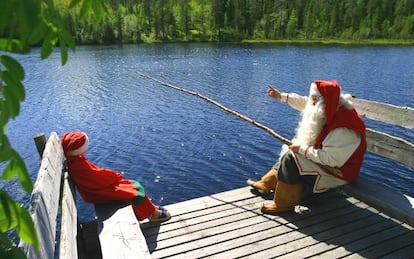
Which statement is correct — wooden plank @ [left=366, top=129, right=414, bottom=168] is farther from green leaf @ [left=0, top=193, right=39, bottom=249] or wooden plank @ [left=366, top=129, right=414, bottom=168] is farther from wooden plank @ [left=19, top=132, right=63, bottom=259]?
green leaf @ [left=0, top=193, right=39, bottom=249]

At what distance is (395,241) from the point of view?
4742 mm

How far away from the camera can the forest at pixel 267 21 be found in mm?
98494

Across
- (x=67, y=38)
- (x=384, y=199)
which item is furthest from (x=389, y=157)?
(x=67, y=38)

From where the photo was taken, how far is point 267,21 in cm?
10975

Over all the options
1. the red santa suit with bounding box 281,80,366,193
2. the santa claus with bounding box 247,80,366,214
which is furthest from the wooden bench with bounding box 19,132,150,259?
the red santa suit with bounding box 281,80,366,193

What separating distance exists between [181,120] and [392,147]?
13.6 meters

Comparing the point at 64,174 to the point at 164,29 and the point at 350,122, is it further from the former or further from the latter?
the point at 164,29

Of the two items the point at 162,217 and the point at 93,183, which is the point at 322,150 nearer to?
the point at 162,217

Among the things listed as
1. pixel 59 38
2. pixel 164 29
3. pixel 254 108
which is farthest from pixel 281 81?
pixel 164 29

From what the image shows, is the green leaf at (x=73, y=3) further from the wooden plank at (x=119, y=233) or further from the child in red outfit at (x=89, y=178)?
the child in red outfit at (x=89, y=178)

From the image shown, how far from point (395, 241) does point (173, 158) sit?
9.35m

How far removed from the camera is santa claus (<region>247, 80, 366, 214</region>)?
4754 millimetres

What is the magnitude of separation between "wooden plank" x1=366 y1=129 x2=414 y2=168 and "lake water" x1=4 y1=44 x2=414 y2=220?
5.80m

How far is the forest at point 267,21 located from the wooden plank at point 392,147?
9237 centimetres
